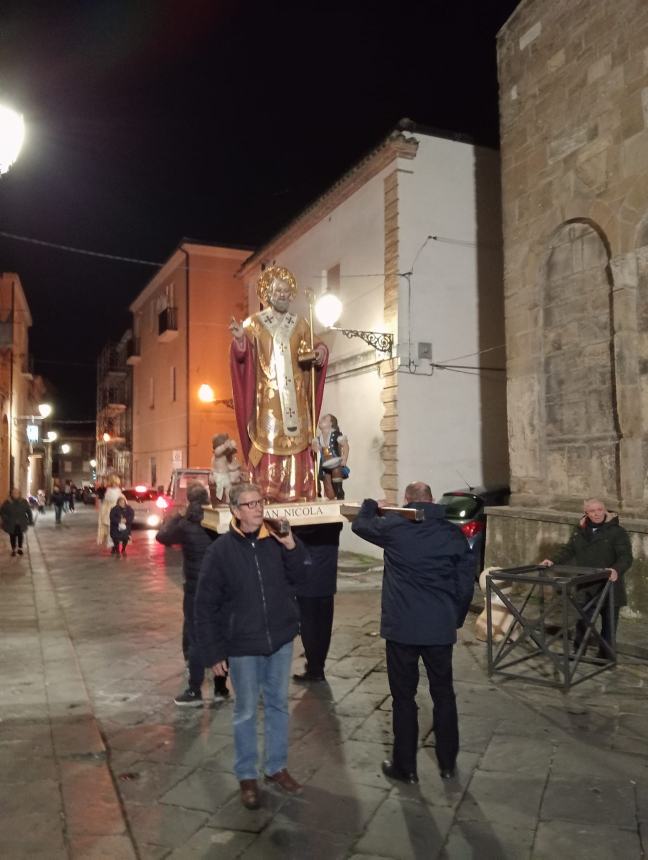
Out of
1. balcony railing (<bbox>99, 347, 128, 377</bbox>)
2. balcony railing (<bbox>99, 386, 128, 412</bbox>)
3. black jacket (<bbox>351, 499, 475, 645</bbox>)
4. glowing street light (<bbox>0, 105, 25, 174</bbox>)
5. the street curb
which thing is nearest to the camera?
the street curb

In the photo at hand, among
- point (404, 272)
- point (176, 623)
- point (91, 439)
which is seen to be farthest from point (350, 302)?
point (91, 439)

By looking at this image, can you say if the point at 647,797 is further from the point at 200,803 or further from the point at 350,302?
the point at 350,302

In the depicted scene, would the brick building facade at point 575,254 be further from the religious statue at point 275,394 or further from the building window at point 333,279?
the building window at point 333,279

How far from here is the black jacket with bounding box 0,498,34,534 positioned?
15.8m

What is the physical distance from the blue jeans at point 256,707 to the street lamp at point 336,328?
9573mm

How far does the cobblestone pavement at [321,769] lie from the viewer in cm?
355

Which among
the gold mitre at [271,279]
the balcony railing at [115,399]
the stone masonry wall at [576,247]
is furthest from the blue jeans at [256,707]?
the balcony railing at [115,399]

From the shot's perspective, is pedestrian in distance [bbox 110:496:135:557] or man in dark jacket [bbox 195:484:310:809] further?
pedestrian in distance [bbox 110:496:135:557]

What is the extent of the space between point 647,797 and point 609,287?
6741 mm

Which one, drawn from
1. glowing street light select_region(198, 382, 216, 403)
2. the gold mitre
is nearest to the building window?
glowing street light select_region(198, 382, 216, 403)

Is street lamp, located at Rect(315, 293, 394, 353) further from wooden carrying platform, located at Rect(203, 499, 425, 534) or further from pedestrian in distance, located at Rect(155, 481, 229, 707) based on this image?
wooden carrying platform, located at Rect(203, 499, 425, 534)

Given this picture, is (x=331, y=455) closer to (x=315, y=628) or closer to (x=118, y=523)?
(x=315, y=628)

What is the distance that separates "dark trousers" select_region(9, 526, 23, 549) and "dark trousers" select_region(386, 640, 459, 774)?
45.2 ft

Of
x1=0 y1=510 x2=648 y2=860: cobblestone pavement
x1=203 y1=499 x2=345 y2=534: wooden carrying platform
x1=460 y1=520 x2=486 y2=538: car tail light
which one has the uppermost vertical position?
x1=203 y1=499 x2=345 y2=534: wooden carrying platform
